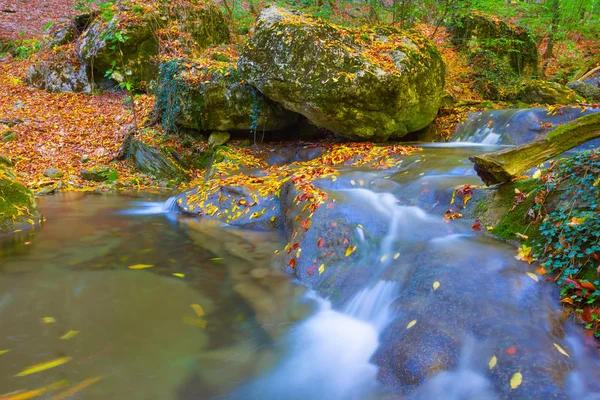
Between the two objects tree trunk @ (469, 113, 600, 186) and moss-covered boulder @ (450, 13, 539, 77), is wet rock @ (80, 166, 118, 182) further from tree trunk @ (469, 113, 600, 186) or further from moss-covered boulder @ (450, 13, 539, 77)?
moss-covered boulder @ (450, 13, 539, 77)

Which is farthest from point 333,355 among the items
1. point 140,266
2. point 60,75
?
point 60,75

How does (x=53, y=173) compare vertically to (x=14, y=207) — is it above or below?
below

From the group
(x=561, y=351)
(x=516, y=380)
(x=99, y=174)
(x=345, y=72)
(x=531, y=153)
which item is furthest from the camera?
(x=99, y=174)

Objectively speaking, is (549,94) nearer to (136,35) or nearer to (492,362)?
(492,362)

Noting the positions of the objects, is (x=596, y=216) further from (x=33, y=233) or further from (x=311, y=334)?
(x=33, y=233)

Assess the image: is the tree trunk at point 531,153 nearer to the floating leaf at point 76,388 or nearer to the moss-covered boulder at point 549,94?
the floating leaf at point 76,388

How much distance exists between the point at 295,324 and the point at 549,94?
426 inches

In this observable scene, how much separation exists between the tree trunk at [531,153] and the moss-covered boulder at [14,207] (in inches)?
249

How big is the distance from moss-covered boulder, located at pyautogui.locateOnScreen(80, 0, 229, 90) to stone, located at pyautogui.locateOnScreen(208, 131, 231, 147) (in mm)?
4701

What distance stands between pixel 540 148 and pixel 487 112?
5697mm

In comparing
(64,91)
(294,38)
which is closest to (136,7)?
(64,91)

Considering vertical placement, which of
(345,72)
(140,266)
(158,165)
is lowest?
(158,165)

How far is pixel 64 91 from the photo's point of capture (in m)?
13.4

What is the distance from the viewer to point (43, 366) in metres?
2.47
